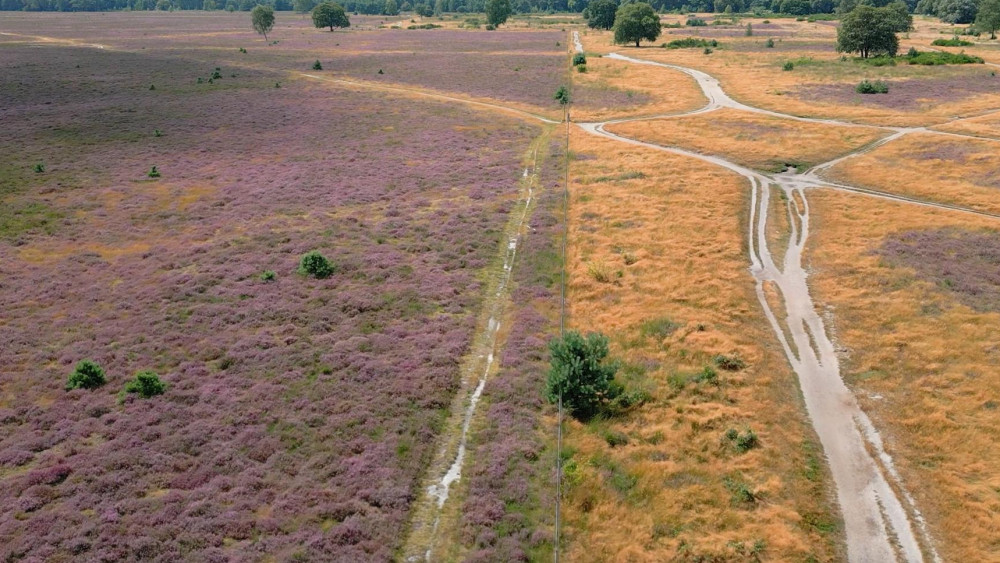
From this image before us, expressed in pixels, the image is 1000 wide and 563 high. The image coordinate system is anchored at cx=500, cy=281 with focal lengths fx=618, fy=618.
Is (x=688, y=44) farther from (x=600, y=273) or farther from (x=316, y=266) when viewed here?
(x=316, y=266)

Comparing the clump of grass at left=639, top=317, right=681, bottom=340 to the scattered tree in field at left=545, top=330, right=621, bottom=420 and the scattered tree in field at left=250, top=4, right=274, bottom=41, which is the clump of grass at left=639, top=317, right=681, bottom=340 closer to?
the scattered tree in field at left=545, top=330, right=621, bottom=420

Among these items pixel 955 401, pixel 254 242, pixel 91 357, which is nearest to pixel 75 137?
pixel 254 242

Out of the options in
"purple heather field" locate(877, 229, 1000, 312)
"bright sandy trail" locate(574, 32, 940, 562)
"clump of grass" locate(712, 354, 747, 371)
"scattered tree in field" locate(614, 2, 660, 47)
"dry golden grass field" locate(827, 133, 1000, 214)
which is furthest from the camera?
"scattered tree in field" locate(614, 2, 660, 47)

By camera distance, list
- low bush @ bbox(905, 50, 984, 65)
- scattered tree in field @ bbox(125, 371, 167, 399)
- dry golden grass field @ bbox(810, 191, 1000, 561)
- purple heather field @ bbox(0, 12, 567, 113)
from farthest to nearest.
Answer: purple heather field @ bbox(0, 12, 567, 113)
low bush @ bbox(905, 50, 984, 65)
scattered tree in field @ bbox(125, 371, 167, 399)
dry golden grass field @ bbox(810, 191, 1000, 561)

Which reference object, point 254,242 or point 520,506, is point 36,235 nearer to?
point 254,242

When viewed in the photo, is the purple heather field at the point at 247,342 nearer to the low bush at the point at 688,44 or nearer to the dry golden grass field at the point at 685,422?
the dry golden grass field at the point at 685,422

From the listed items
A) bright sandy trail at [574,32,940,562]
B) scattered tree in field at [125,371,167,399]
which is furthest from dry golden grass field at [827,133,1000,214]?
scattered tree in field at [125,371,167,399]

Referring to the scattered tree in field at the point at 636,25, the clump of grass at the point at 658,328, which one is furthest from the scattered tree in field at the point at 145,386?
the scattered tree in field at the point at 636,25

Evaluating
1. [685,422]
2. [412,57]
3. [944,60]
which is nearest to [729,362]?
[685,422]
